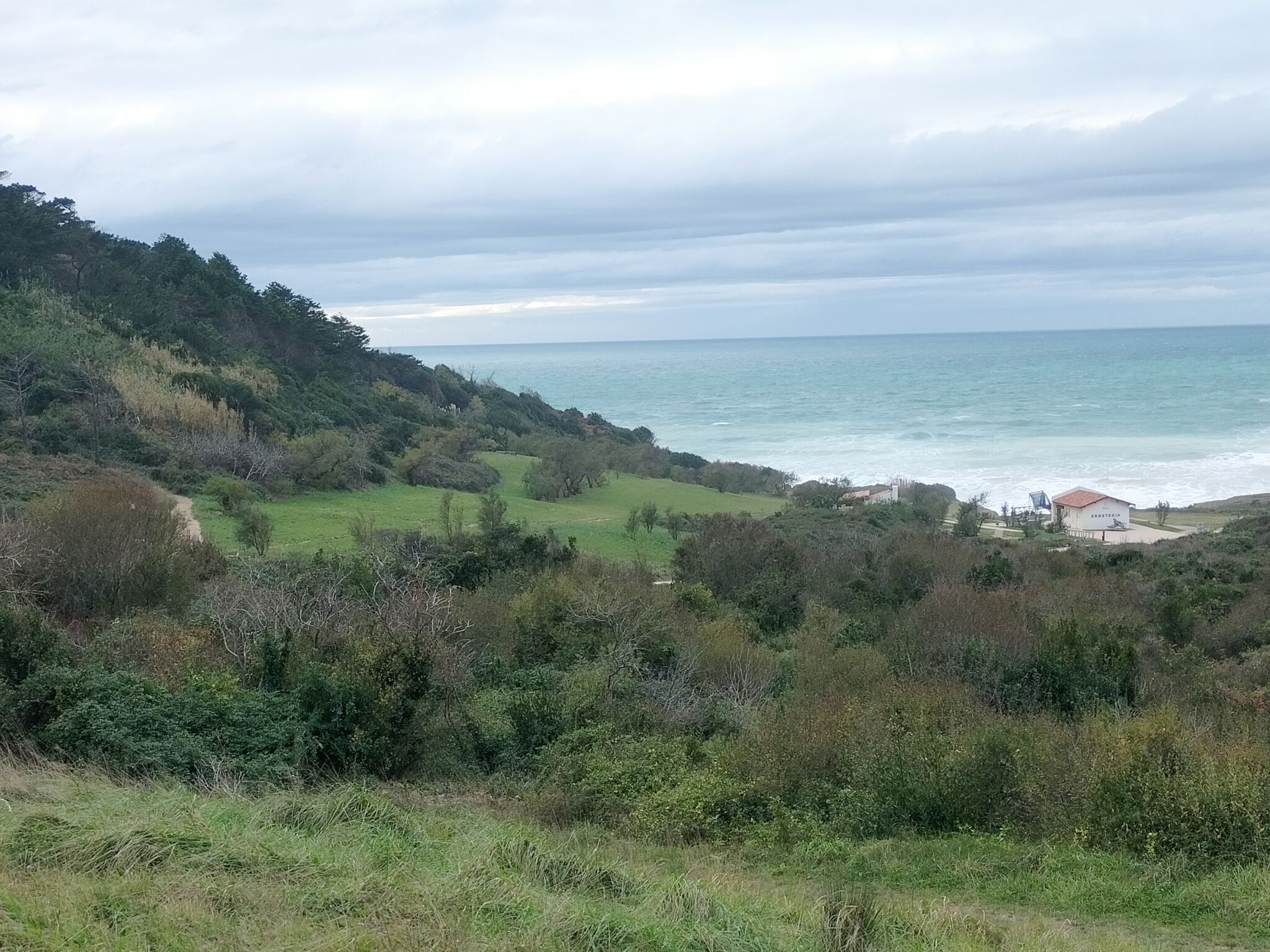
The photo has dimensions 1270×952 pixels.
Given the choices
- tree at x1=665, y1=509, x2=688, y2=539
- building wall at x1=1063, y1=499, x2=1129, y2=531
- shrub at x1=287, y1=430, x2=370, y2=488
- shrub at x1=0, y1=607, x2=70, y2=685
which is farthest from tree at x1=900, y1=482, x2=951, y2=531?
shrub at x1=0, y1=607, x2=70, y2=685

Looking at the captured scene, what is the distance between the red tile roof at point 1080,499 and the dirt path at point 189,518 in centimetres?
3789

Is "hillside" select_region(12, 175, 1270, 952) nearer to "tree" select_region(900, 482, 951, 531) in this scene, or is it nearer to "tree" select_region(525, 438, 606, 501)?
"tree" select_region(900, 482, 951, 531)

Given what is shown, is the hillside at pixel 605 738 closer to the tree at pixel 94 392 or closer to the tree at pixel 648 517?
the tree at pixel 94 392

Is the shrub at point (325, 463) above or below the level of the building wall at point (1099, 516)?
above

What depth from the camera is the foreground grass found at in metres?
6.41

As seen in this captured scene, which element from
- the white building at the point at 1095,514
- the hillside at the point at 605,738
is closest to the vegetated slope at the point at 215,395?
the hillside at the point at 605,738

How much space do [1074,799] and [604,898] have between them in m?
5.78

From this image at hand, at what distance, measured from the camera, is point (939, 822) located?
38.8 ft

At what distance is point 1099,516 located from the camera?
5300 cm

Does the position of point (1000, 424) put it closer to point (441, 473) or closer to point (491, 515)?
point (441, 473)

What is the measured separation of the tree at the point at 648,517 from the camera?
143 ft

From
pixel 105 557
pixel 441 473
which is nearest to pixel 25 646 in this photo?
pixel 105 557

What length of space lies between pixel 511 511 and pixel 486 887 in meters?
37.4

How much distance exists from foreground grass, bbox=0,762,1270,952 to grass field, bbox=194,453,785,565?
72.9 feet
